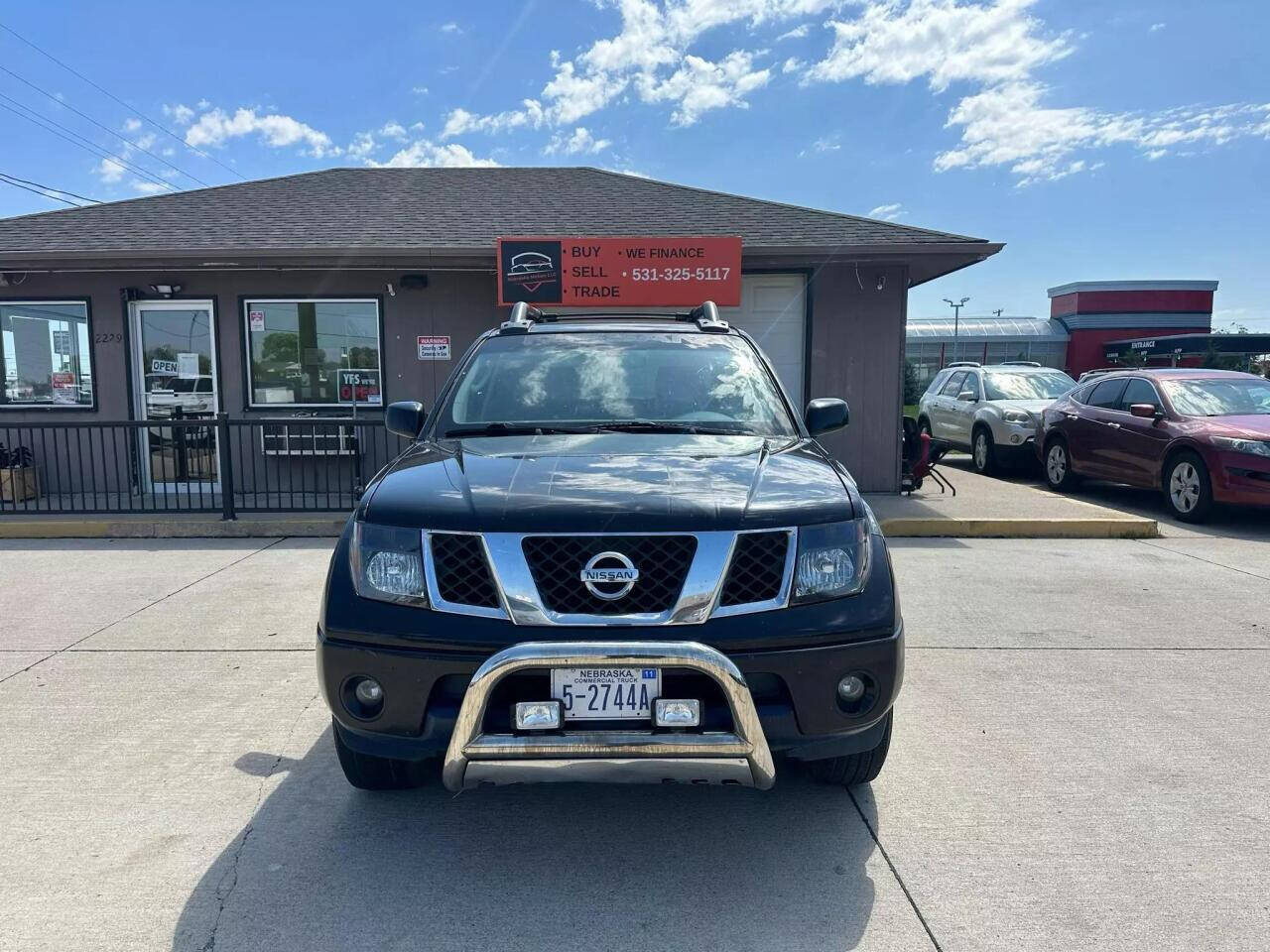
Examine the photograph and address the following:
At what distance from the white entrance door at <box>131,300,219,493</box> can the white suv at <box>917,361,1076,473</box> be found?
1057 cm

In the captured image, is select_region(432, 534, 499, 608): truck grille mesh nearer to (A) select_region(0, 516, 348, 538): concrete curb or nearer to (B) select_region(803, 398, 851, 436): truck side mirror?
(B) select_region(803, 398, 851, 436): truck side mirror

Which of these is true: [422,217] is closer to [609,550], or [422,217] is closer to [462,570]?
[462,570]

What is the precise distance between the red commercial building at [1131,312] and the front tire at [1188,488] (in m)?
43.9

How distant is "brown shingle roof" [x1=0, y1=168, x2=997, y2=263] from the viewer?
9469mm

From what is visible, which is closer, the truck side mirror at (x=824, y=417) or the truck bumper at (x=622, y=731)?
the truck bumper at (x=622, y=731)

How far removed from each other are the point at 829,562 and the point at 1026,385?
1229 centimetres

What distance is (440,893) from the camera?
259 centimetres

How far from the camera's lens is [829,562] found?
2.61 metres

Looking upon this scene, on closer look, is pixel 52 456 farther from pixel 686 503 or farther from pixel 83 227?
pixel 686 503

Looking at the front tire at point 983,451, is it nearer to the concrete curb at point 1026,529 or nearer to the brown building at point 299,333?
the brown building at point 299,333

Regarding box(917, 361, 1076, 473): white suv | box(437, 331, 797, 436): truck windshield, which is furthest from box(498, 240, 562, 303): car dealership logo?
box(917, 361, 1076, 473): white suv

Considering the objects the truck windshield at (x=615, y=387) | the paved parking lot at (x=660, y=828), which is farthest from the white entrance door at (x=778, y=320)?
the truck windshield at (x=615, y=387)

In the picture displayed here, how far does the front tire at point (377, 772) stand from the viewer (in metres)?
2.97

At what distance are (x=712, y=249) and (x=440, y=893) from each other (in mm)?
7948
